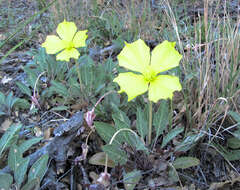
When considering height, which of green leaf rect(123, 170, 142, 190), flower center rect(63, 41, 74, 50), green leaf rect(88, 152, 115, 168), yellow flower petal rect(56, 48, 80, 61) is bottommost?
green leaf rect(123, 170, 142, 190)

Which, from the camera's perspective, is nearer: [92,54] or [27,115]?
[27,115]

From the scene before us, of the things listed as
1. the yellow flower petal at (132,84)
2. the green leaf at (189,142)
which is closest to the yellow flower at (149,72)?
the yellow flower petal at (132,84)

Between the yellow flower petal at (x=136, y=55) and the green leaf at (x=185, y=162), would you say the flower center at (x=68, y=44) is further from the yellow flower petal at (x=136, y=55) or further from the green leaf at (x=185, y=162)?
the green leaf at (x=185, y=162)

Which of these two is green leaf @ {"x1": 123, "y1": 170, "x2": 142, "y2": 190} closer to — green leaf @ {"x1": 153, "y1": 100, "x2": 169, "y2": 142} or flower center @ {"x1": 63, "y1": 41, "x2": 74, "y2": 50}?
green leaf @ {"x1": 153, "y1": 100, "x2": 169, "y2": 142}

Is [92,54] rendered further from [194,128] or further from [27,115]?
[194,128]

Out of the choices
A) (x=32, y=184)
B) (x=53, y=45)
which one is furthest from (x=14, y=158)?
(x=53, y=45)

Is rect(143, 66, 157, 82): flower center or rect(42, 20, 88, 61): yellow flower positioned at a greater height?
rect(42, 20, 88, 61): yellow flower

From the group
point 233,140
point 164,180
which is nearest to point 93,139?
point 164,180

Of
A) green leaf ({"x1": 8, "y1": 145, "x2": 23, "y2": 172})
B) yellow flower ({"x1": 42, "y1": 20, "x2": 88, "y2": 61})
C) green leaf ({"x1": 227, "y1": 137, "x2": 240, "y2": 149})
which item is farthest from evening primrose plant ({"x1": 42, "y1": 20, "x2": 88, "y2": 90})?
green leaf ({"x1": 227, "y1": 137, "x2": 240, "y2": 149})
